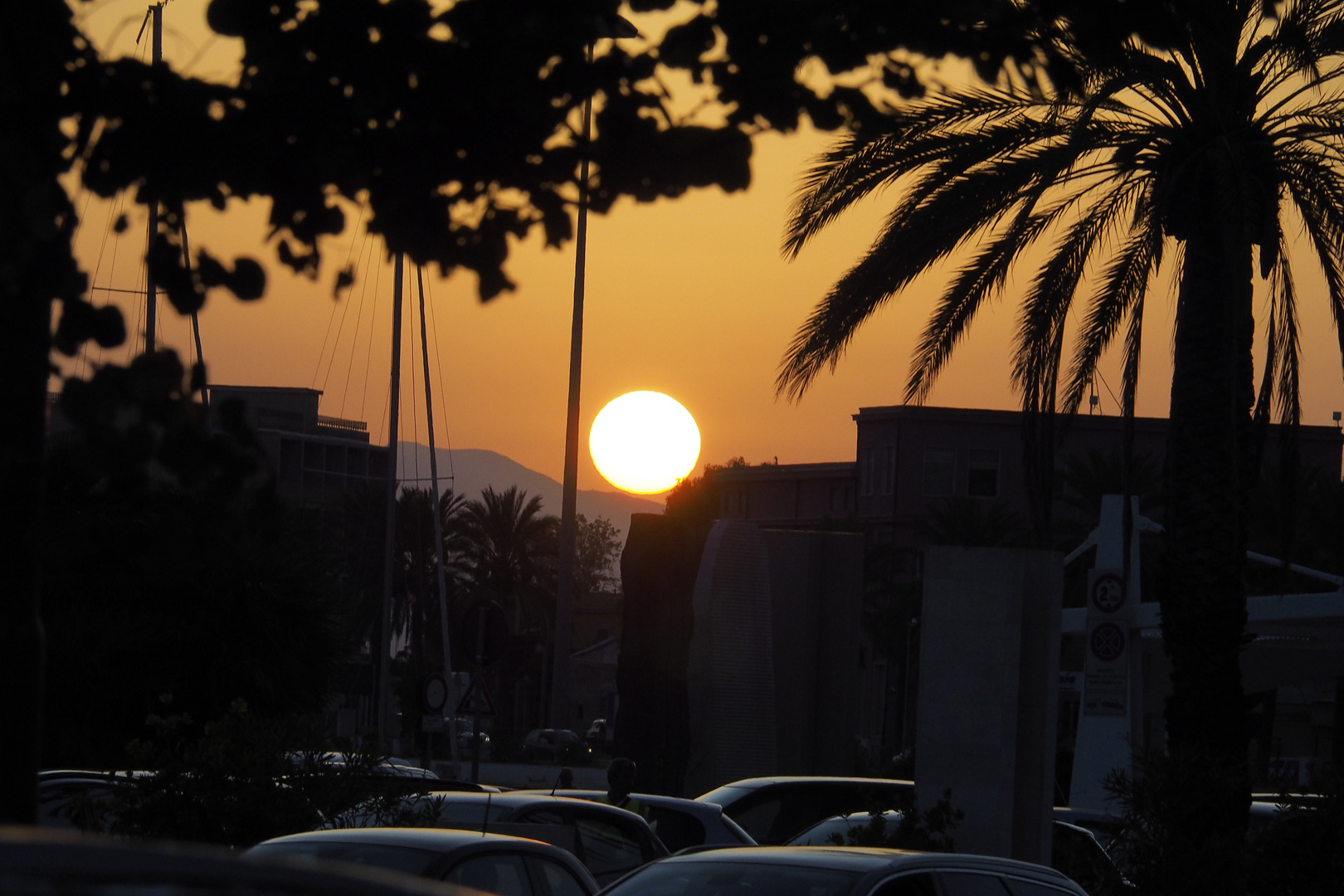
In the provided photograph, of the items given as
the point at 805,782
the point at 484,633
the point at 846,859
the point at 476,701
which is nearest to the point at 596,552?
the point at 476,701

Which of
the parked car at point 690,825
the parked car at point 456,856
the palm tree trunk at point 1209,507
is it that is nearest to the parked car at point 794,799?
the parked car at point 690,825

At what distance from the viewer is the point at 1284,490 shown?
547 inches

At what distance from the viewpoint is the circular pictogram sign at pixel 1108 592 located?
23.5 metres

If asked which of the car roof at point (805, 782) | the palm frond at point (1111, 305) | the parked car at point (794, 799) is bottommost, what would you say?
the parked car at point (794, 799)

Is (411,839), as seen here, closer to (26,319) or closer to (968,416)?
(26,319)

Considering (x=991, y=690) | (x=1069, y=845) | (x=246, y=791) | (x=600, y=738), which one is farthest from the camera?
(x=600, y=738)

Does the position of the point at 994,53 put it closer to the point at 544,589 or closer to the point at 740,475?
the point at 544,589

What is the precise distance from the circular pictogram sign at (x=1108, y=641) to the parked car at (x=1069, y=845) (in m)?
5.82

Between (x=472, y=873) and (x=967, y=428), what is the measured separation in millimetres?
80649

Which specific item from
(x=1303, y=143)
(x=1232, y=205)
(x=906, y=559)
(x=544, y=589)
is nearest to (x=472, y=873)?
(x=1232, y=205)

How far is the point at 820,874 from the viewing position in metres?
7.64

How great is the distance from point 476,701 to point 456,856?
1023 cm

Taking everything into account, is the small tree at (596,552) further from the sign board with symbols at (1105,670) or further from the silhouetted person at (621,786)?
the silhouetted person at (621,786)

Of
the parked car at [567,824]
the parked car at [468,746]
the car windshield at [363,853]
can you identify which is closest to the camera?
the car windshield at [363,853]
